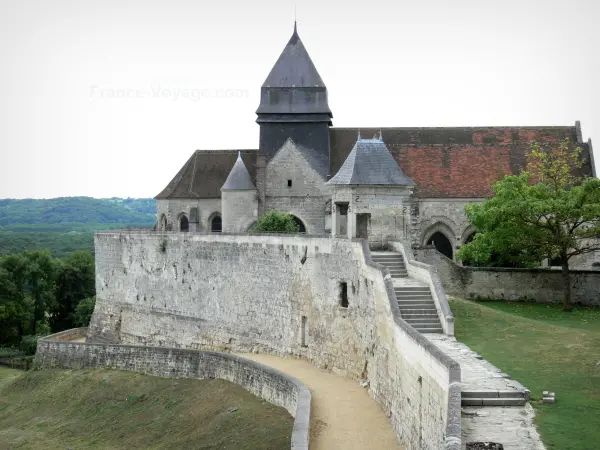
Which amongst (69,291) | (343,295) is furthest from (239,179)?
(69,291)

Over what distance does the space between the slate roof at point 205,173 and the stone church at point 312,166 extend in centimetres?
5

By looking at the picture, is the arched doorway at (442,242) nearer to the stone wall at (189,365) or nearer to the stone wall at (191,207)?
the stone wall at (191,207)

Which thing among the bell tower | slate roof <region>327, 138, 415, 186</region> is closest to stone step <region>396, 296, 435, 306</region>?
slate roof <region>327, 138, 415, 186</region>

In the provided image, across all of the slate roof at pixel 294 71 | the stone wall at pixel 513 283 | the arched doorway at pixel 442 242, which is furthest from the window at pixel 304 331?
the slate roof at pixel 294 71

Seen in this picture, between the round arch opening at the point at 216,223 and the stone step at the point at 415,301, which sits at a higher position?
the round arch opening at the point at 216,223

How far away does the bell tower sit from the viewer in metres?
42.9

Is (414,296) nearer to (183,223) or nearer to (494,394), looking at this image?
(494,394)

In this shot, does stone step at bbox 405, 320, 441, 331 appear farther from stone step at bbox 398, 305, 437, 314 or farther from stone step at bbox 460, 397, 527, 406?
stone step at bbox 460, 397, 527, 406

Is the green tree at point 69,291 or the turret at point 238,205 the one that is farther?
the green tree at point 69,291

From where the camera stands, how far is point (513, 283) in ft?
101

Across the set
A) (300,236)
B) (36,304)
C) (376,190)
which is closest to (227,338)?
(300,236)

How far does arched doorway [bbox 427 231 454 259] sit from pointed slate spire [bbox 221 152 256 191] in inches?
356

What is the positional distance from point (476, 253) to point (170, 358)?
12.3 metres

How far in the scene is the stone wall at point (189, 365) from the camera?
2339 cm
